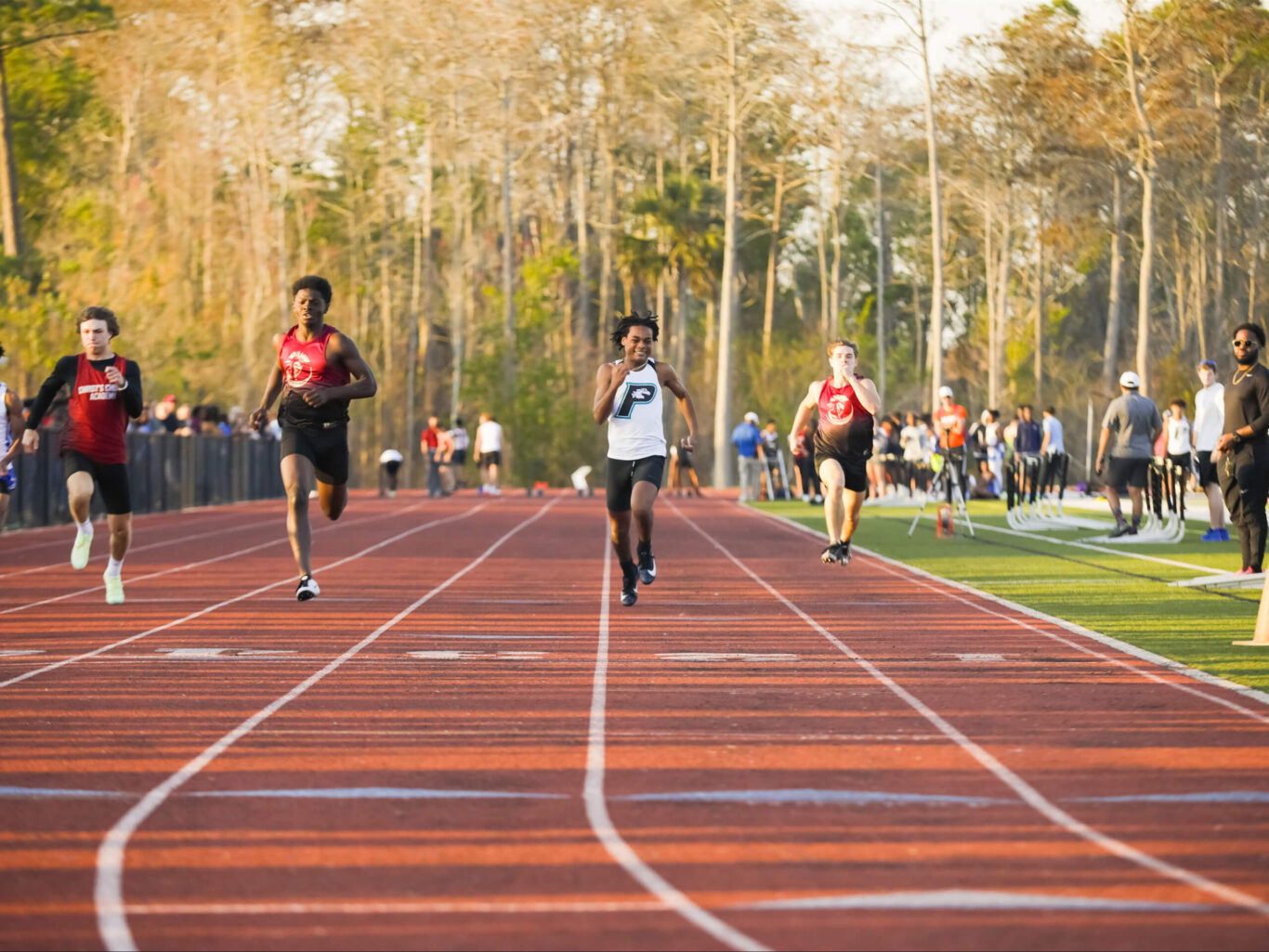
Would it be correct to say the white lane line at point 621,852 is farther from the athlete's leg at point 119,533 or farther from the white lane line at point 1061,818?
the athlete's leg at point 119,533

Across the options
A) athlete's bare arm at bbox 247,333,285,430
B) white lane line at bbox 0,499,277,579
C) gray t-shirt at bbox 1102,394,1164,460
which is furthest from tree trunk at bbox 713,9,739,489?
athlete's bare arm at bbox 247,333,285,430

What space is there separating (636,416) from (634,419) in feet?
0.08

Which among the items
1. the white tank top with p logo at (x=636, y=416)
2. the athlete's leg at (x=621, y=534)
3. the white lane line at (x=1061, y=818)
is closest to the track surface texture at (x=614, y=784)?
the white lane line at (x=1061, y=818)

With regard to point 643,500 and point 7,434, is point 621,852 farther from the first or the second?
point 7,434

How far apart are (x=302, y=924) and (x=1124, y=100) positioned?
4073 cm

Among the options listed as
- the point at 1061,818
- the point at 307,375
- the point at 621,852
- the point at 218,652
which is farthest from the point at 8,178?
the point at 1061,818

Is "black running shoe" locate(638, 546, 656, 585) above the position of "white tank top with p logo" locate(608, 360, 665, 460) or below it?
below

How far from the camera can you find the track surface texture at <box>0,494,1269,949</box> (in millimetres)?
4836

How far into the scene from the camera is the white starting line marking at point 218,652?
10547mm

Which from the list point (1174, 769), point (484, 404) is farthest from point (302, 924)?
point (484, 404)

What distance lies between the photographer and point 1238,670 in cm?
985

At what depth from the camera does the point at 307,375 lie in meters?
12.2

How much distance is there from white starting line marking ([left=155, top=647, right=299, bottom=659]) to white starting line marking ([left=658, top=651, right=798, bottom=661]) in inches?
84.5

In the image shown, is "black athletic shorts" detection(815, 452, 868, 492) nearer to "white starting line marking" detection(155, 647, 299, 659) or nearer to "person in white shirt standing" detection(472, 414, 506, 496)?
"white starting line marking" detection(155, 647, 299, 659)
